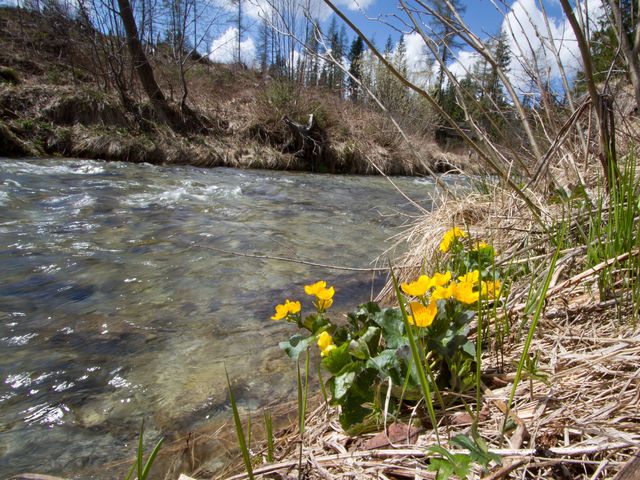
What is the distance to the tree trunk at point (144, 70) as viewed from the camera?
370 inches

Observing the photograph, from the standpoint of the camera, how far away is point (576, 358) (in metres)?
0.93

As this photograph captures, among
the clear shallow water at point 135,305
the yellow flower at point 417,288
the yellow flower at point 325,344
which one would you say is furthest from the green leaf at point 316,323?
the clear shallow water at point 135,305

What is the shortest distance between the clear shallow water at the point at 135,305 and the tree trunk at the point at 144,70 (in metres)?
5.36

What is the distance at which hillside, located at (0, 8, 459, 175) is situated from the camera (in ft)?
26.0

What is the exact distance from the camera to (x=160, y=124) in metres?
9.53

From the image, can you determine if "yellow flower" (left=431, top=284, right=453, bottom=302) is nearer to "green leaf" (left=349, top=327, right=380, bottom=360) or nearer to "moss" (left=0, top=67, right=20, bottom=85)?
"green leaf" (left=349, top=327, right=380, bottom=360)

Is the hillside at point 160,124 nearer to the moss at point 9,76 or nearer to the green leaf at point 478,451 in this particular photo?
the moss at point 9,76

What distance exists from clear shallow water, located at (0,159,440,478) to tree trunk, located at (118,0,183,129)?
17.6ft

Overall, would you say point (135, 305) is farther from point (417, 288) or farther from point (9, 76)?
point (9, 76)

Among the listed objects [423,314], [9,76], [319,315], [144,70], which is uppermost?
[144,70]

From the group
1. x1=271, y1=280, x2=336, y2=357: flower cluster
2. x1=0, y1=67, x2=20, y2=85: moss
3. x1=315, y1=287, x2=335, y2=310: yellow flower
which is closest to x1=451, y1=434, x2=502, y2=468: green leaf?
x1=271, y1=280, x2=336, y2=357: flower cluster

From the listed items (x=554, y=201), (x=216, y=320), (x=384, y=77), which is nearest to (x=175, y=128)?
(x=384, y=77)

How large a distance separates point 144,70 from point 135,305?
9.42 metres

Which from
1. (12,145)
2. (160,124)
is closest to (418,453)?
(12,145)
